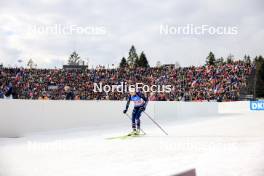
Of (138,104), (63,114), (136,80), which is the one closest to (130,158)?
(138,104)

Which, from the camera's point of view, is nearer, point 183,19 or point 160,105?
point 160,105

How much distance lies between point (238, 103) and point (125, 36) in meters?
10.9

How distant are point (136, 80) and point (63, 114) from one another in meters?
21.3

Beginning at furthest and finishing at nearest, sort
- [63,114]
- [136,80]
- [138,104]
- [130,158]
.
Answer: [136,80]
[63,114]
[138,104]
[130,158]

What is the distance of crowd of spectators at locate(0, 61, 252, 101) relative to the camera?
2967cm

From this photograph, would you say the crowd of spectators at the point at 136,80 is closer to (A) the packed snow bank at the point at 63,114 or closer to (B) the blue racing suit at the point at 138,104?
(A) the packed snow bank at the point at 63,114

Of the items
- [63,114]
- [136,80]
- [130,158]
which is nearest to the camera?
[130,158]

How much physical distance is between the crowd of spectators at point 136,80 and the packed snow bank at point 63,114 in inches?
334

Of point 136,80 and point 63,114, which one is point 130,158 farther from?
point 136,80

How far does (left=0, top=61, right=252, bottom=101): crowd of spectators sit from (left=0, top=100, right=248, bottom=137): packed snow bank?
27.8 feet

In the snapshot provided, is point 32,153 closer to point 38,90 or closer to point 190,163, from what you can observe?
point 190,163

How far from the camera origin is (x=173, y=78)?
112 feet

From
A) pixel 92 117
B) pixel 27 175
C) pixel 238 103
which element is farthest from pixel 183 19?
pixel 27 175

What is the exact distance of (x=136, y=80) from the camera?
3488 cm
